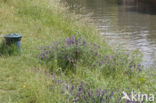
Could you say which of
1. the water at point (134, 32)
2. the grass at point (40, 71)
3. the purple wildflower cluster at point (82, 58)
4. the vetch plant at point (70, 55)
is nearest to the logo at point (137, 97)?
the grass at point (40, 71)

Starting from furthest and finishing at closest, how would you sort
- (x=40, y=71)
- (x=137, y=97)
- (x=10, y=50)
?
1. (x=10, y=50)
2. (x=40, y=71)
3. (x=137, y=97)

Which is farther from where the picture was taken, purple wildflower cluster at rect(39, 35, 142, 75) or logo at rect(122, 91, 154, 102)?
purple wildflower cluster at rect(39, 35, 142, 75)

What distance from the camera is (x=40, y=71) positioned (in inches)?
192

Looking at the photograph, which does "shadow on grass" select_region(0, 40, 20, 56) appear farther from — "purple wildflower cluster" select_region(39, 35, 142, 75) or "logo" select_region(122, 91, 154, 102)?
"logo" select_region(122, 91, 154, 102)

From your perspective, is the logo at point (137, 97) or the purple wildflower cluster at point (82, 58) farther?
the purple wildflower cluster at point (82, 58)

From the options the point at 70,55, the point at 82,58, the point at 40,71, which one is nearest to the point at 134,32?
the point at 82,58

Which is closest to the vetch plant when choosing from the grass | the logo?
the grass

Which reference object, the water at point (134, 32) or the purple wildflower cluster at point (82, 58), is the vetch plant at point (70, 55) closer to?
the purple wildflower cluster at point (82, 58)

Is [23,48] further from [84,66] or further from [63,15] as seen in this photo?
[63,15]

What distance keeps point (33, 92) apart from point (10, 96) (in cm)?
37

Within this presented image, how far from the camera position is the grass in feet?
13.1

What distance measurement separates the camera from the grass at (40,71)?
3.99m

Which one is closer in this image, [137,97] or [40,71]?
[137,97]

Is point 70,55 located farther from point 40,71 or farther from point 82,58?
point 40,71
